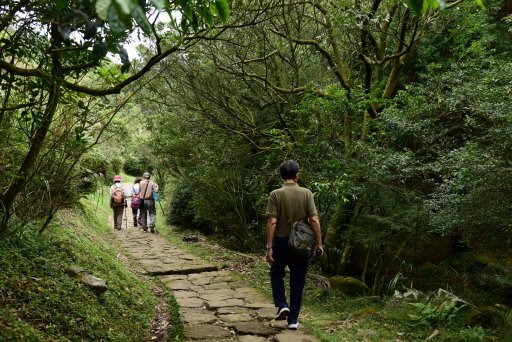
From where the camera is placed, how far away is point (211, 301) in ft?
18.9

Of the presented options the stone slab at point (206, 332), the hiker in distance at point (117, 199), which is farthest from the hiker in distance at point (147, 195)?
the stone slab at point (206, 332)

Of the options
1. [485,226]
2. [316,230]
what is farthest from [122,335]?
[485,226]

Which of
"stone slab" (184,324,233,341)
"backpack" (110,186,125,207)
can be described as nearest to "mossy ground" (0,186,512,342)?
"stone slab" (184,324,233,341)

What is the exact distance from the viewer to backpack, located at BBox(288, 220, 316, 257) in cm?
429

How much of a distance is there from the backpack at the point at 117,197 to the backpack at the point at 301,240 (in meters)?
8.33

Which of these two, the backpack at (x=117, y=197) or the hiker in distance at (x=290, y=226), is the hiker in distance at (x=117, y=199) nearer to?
the backpack at (x=117, y=197)

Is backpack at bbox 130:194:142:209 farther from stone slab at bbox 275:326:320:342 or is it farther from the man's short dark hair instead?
stone slab at bbox 275:326:320:342

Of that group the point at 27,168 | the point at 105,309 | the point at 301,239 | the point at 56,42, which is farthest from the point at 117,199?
the point at 56,42

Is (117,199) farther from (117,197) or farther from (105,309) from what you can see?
(105,309)

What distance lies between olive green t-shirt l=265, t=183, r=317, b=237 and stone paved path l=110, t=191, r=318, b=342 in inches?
42.0

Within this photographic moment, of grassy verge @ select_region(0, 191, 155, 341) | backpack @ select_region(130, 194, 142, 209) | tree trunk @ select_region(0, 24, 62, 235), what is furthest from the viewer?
backpack @ select_region(130, 194, 142, 209)

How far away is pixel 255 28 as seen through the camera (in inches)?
335

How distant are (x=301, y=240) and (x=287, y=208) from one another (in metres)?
0.37

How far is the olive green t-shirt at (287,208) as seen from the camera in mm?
4461
